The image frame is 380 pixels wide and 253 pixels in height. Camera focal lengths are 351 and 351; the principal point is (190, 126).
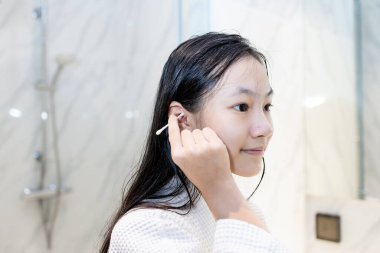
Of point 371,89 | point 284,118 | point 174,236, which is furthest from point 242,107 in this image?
point 371,89

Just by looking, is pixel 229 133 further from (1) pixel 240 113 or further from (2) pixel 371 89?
(2) pixel 371 89

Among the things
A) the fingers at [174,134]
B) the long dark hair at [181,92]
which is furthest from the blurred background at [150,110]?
the fingers at [174,134]

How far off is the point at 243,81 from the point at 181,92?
0.13 m

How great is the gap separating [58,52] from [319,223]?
47.5 inches

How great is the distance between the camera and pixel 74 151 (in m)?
1.42

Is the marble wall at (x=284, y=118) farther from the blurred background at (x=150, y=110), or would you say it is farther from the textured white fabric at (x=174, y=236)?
the textured white fabric at (x=174, y=236)

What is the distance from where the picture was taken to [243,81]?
667mm

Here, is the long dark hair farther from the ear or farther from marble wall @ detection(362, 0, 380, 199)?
marble wall @ detection(362, 0, 380, 199)

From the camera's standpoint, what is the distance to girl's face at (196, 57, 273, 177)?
2.16ft

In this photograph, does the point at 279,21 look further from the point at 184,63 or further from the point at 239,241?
the point at 239,241

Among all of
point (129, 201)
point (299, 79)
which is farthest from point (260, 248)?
point (299, 79)

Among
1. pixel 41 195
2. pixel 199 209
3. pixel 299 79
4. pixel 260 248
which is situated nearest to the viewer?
pixel 260 248

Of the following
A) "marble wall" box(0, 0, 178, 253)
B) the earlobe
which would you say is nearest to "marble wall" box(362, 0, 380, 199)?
"marble wall" box(0, 0, 178, 253)

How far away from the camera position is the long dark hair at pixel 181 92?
2.23ft
